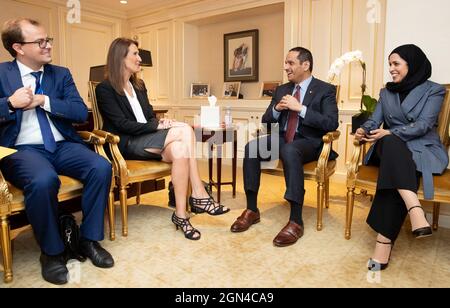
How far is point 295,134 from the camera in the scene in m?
2.50

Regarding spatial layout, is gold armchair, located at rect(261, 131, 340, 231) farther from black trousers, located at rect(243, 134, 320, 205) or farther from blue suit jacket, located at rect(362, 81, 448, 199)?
blue suit jacket, located at rect(362, 81, 448, 199)

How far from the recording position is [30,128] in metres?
1.93

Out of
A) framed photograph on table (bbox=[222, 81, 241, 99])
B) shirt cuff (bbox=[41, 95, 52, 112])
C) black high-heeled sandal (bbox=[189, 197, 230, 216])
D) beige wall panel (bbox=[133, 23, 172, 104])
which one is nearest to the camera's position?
shirt cuff (bbox=[41, 95, 52, 112])

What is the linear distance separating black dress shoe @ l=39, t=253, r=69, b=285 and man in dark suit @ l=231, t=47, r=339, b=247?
106 centimetres

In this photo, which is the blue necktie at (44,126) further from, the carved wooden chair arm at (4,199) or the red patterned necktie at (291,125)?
the red patterned necktie at (291,125)

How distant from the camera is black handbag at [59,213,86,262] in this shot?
186 centimetres

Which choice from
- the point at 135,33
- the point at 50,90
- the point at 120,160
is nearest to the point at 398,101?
the point at 120,160

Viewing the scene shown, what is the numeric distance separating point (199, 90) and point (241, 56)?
0.89 m

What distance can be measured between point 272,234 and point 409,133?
1043 mm

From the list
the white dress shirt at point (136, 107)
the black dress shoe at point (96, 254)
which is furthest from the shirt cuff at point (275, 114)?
the black dress shoe at point (96, 254)

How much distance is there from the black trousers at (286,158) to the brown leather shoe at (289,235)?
0.53ft

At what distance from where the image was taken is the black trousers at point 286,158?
2168mm

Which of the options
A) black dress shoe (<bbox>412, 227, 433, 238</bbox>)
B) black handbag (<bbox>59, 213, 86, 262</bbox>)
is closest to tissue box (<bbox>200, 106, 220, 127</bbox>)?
black handbag (<bbox>59, 213, 86, 262</bbox>)

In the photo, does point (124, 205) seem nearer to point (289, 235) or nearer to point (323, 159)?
point (289, 235)
